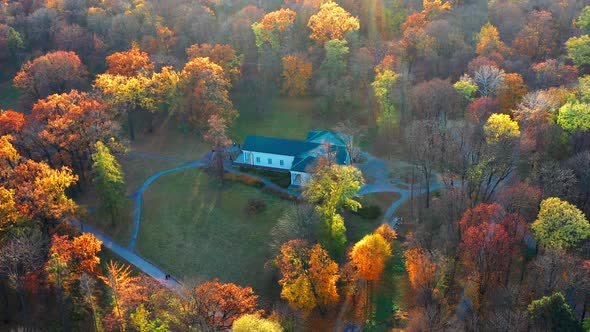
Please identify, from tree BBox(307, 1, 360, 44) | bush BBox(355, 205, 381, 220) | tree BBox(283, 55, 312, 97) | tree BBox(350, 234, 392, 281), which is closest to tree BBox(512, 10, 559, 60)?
tree BBox(307, 1, 360, 44)

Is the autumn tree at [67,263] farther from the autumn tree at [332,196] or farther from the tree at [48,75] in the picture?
the tree at [48,75]

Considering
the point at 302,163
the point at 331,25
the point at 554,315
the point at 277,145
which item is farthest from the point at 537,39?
the point at 554,315

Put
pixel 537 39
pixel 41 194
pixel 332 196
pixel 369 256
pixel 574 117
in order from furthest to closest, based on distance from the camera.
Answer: pixel 537 39
pixel 574 117
pixel 332 196
pixel 41 194
pixel 369 256

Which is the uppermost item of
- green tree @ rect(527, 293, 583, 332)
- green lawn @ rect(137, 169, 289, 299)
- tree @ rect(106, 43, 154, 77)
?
tree @ rect(106, 43, 154, 77)

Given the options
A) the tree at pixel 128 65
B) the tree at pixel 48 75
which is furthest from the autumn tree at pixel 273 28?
the tree at pixel 48 75

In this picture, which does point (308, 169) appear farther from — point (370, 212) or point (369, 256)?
point (369, 256)

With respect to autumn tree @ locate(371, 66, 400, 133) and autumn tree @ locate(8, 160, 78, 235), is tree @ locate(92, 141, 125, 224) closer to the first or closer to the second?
autumn tree @ locate(8, 160, 78, 235)
